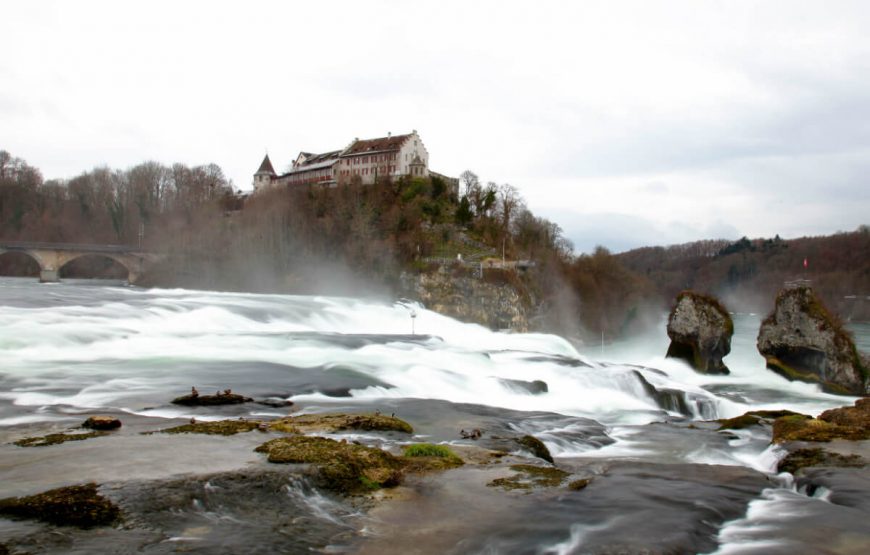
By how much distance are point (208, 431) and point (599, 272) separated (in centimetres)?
6905

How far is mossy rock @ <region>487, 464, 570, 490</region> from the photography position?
885cm

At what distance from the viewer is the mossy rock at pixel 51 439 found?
9727mm

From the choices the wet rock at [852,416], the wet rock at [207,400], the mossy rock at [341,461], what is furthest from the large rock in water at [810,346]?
the mossy rock at [341,461]

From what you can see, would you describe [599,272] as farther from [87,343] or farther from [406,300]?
[87,343]

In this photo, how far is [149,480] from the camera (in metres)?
7.66

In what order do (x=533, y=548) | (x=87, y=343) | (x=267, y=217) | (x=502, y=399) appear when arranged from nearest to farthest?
(x=533, y=548) → (x=502, y=399) → (x=87, y=343) → (x=267, y=217)

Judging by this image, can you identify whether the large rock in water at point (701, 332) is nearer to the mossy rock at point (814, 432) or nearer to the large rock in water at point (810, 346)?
the large rock in water at point (810, 346)

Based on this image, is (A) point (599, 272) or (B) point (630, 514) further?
(A) point (599, 272)

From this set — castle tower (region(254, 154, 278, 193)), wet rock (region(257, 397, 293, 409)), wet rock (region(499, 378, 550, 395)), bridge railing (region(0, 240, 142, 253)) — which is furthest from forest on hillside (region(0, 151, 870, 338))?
wet rock (region(257, 397, 293, 409))

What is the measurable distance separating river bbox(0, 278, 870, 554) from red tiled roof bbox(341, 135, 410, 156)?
65495 millimetres

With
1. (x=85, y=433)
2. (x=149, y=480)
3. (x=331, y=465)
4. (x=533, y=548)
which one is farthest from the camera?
(x=85, y=433)

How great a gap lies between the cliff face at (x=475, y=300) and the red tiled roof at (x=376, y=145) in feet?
123

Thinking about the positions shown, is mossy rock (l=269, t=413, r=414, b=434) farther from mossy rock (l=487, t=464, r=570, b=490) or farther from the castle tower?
the castle tower

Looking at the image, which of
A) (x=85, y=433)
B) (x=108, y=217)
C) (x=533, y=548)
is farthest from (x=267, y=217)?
(x=533, y=548)
